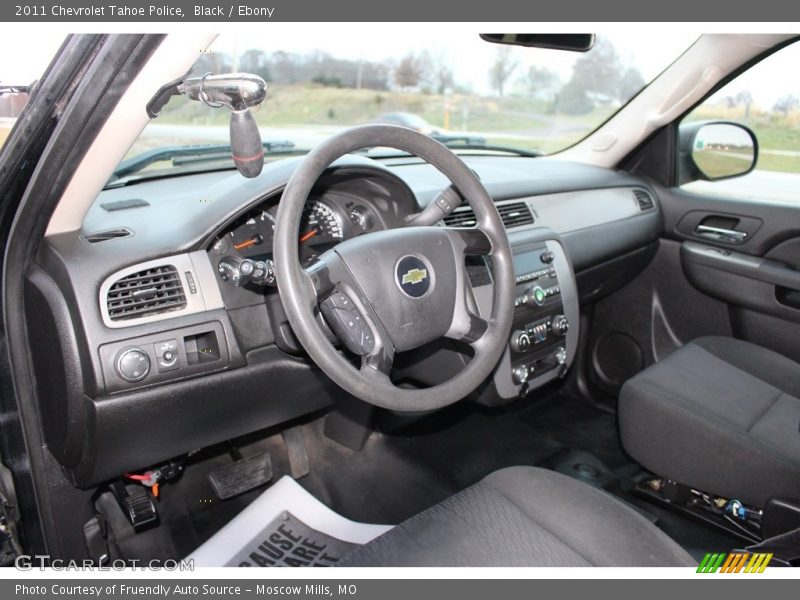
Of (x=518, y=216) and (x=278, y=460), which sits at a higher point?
(x=518, y=216)

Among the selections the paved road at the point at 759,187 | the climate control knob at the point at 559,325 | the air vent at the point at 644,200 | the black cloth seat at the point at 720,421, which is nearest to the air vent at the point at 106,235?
the climate control knob at the point at 559,325

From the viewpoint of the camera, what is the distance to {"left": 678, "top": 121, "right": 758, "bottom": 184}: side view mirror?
3.02 m

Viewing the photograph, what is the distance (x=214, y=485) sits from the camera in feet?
8.04

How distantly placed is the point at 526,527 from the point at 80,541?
1.40m

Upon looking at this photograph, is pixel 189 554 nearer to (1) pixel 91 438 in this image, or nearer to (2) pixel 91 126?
(1) pixel 91 438

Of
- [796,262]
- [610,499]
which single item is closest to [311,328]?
[610,499]

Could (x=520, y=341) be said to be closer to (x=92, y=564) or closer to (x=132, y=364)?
(x=132, y=364)

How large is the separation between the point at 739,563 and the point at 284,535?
1.48 m

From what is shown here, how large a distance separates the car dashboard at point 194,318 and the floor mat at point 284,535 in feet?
1.66

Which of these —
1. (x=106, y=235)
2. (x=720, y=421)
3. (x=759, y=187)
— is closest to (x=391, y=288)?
(x=106, y=235)

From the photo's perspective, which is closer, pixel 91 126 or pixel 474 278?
pixel 91 126

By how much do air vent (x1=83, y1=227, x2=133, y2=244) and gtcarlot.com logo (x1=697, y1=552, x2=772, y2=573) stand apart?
1576mm

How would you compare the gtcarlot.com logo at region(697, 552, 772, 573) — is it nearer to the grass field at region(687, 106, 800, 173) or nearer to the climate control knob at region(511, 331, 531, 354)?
the climate control knob at region(511, 331, 531, 354)
